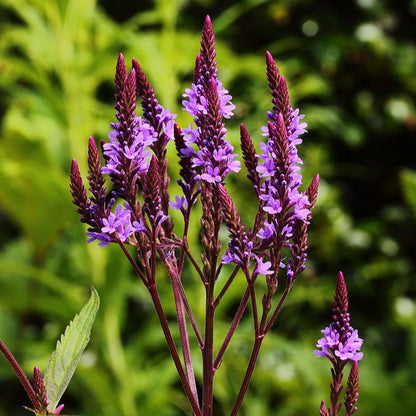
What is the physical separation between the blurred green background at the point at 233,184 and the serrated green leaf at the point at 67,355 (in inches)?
64.2

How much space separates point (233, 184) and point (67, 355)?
2.66 metres

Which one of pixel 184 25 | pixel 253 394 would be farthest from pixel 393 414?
pixel 184 25

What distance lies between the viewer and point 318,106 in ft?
13.4

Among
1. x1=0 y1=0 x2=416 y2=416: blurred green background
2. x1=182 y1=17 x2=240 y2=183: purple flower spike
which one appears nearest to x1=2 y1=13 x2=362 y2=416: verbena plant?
x1=182 y1=17 x2=240 y2=183: purple flower spike

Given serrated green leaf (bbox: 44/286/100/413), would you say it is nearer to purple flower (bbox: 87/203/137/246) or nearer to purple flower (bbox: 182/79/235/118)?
purple flower (bbox: 87/203/137/246)

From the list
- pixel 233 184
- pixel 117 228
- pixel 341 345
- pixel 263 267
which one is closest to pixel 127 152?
pixel 117 228

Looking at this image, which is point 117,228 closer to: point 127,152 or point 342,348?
point 127,152

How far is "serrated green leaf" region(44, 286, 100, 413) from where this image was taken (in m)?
0.89

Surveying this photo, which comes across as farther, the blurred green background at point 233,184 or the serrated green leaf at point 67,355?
the blurred green background at point 233,184

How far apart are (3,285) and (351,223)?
1.97m

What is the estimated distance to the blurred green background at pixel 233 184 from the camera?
2730mm

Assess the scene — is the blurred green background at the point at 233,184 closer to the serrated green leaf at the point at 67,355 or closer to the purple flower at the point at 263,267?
the serrated green leaf at the point at 67,355

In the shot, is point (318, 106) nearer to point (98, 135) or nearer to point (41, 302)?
point (98, 135)

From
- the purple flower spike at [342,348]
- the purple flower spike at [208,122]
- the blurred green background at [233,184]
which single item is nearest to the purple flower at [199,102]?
the purple flower spike at [208,122]
